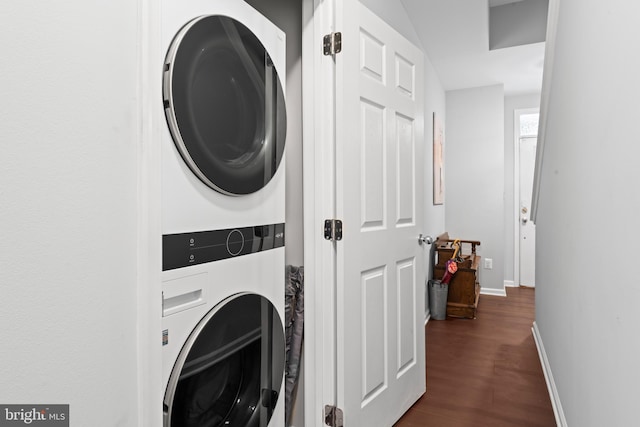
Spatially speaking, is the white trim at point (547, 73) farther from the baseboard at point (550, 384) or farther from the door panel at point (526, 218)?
the door panel at point (526, 218)

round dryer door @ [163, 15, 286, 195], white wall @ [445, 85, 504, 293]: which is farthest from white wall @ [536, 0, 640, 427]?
white wall @ [445, 85, 504, 293]

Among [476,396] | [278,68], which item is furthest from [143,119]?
[476,396]

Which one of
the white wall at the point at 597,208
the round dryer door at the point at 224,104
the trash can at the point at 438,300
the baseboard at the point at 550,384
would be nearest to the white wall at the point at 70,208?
the round dryer door at the point at 224,104

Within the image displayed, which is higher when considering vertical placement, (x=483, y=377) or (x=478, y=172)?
(x=478, y=172)

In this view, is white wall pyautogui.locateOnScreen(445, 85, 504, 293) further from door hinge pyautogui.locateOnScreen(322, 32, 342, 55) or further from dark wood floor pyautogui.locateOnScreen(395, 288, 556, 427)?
door hinge pyautogui.locateOnScreen(322, 32, 342, 55)

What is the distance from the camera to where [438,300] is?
12.1 ft

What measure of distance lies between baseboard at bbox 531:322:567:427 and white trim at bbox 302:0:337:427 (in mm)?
1102

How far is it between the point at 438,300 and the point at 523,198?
7.80 feet

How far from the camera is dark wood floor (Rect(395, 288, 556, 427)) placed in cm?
197

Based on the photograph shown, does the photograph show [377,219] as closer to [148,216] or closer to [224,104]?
[224,104]

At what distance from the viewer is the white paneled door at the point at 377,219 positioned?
161 centimetres

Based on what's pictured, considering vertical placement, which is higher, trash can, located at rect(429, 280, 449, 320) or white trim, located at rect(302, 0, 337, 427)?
white trim, located at rect(302, 0, 337, 427)

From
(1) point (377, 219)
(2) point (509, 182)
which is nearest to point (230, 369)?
(1) point (377, 219)

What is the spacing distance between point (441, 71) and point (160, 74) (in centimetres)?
393
